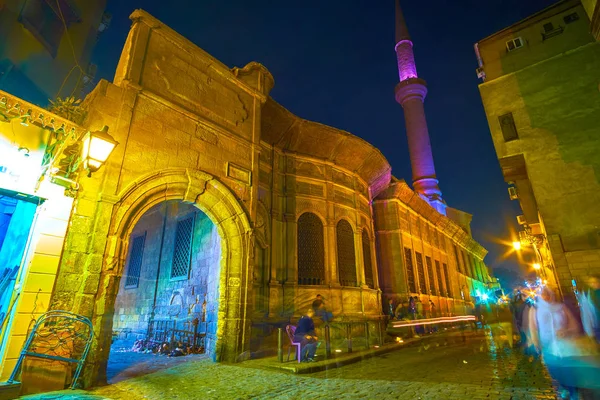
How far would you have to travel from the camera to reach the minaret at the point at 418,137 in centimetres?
3581

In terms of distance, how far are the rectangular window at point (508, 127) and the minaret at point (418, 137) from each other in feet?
71.8

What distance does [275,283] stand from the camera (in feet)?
32.1

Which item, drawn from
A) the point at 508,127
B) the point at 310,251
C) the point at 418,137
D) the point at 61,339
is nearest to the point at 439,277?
the point at 508,127

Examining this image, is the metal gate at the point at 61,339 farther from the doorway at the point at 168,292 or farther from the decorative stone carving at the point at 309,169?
the decorative stone carving at the point at 309,169

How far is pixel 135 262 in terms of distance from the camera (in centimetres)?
1282

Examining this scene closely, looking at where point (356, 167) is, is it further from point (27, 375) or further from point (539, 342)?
point (27, 375)

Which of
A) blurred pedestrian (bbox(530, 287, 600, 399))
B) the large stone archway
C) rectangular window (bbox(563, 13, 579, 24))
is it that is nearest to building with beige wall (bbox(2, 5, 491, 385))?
the large stone archway

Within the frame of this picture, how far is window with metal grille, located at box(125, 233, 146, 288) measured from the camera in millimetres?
12383

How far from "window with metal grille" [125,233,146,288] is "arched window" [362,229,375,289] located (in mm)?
9532

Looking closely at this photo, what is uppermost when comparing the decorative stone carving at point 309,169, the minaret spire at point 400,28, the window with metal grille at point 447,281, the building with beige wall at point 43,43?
the minaret spire at point 400,28

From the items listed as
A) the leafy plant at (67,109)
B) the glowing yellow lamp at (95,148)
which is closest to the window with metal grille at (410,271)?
the glowing yellow lamp at (95,148)

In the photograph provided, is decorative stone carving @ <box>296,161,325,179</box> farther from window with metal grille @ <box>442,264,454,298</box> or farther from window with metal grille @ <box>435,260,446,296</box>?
window with metal grille @ <box>442,264,454,298</box>

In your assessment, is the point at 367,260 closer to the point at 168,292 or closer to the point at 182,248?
the point at 182,248

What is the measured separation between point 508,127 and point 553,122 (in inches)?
61.6
